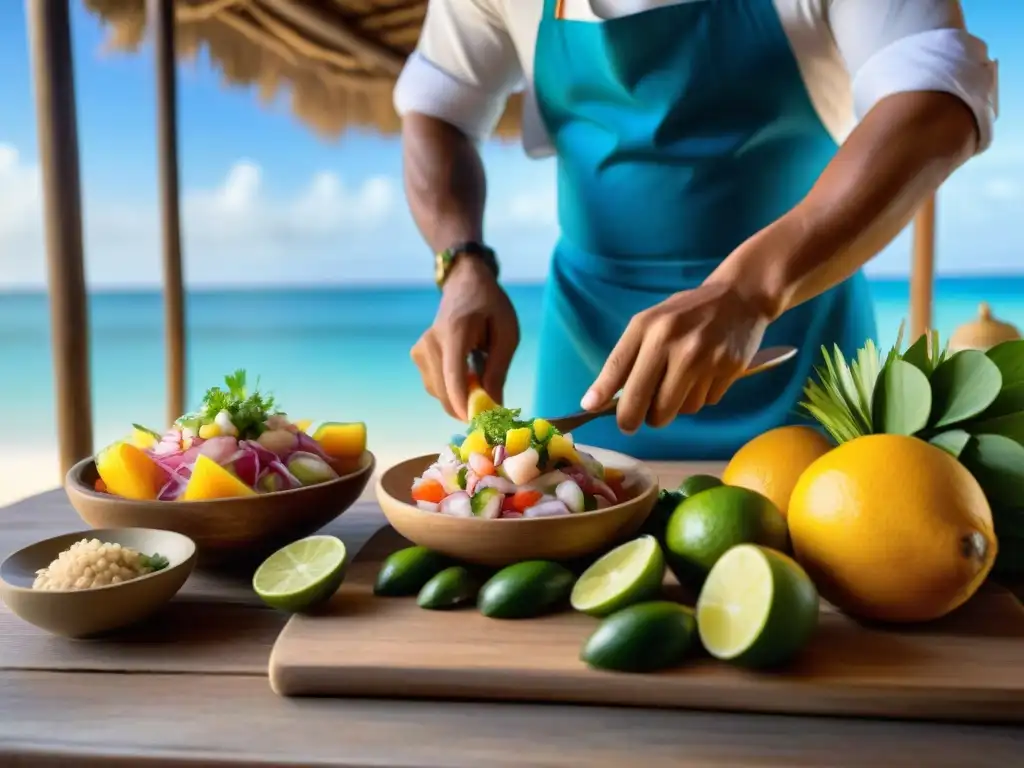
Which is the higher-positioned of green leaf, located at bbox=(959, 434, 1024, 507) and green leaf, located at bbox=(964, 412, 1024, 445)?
green leaf, located at bbox=(964, 412, 1024, 445)

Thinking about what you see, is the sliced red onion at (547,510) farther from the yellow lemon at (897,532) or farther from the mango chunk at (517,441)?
the yellow lemon at (897,532)

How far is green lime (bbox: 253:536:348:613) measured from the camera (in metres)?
0.84

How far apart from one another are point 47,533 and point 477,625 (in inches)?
28.1

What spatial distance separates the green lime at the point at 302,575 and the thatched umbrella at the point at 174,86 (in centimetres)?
197

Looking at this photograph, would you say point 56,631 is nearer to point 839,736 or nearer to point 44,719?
point 44,719

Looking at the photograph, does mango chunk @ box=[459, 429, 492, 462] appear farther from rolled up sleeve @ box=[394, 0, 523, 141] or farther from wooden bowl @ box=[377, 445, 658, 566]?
rolled up sleeve @ box=[394, 0, 523, 141]

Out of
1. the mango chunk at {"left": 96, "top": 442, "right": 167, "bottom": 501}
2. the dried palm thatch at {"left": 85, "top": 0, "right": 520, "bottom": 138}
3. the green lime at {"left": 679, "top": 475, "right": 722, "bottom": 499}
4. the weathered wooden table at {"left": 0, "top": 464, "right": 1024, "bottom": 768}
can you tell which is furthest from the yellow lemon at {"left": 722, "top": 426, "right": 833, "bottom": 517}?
the dried palm thatch at {"left": 85, "top": 0, "right": 520, "bottom": 138}

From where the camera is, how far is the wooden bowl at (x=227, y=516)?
0.92 metres

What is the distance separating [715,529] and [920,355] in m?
0.35

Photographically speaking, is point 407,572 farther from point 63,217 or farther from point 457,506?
point 63,217

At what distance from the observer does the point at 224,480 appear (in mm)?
944

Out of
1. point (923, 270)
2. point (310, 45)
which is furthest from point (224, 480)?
point (310, 45)

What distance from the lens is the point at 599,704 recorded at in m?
0.72

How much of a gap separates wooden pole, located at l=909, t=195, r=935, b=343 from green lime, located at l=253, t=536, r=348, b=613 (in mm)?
3130
